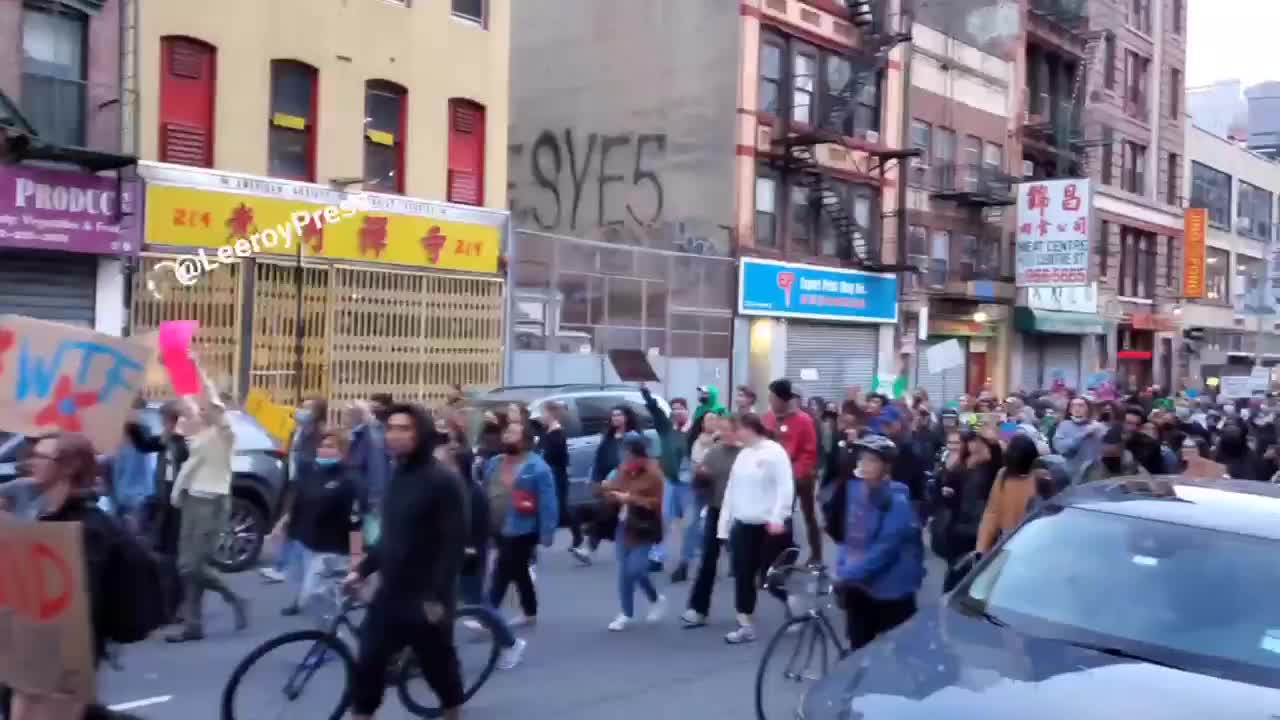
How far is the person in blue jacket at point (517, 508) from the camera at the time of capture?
9.99 meters

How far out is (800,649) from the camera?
7.71 metres

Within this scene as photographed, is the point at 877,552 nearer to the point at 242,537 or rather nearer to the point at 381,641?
the point at 381,641

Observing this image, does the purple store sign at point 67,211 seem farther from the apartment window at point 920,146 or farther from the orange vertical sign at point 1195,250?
the orange vertical sign at point 1195,250

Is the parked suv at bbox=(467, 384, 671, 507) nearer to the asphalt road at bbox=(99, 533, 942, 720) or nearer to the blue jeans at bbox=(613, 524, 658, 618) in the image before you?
the asphalt road at bbox=(99, 533, 942, 720)

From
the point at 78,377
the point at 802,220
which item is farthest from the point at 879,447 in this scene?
the point at 802,220

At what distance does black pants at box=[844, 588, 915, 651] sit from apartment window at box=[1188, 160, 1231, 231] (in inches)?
1863

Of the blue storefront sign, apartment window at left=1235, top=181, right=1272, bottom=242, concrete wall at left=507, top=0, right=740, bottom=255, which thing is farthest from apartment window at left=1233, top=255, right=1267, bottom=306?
concrete wall at left=507, top=0, right=740, bottom=255

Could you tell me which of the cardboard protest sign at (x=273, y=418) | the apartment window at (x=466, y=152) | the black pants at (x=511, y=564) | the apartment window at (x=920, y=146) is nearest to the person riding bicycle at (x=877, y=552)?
the black pants at (x=511, y=564)

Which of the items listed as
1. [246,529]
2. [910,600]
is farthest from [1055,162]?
[910,600]

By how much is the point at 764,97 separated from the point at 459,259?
415 inches

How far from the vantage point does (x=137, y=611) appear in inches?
191

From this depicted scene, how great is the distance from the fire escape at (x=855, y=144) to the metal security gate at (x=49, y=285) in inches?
671

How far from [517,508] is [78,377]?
321cm

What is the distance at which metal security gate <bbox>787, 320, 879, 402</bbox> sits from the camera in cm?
3222
